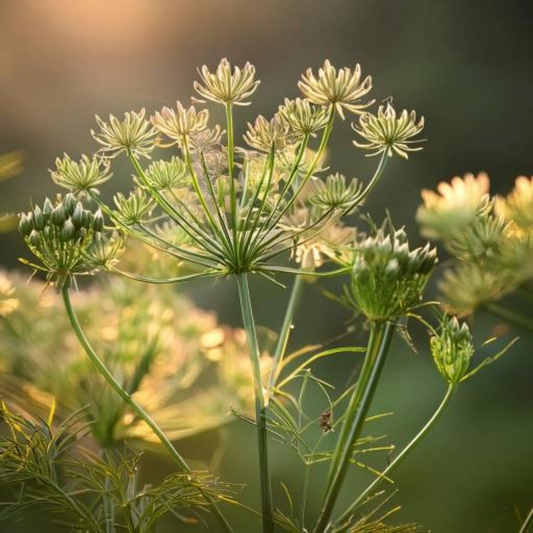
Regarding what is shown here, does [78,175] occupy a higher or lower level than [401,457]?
higher

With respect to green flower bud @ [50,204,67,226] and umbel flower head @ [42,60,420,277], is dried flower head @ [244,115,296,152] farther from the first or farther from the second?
green flower bud @ [50,204,67,226]

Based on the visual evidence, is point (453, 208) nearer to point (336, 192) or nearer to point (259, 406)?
point (336, 192)

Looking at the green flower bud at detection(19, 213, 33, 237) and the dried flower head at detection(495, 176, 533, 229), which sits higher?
the green flower bud at detection(19, 213, 33, 237)

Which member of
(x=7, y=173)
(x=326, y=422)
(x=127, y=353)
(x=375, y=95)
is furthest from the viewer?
(x=375, y=95)

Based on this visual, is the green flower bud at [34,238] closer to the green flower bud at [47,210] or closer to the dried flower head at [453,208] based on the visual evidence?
the green flower bud at [47,210]

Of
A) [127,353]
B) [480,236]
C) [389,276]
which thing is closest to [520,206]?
[480,236]

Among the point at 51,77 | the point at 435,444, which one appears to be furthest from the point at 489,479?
the point at 51,77

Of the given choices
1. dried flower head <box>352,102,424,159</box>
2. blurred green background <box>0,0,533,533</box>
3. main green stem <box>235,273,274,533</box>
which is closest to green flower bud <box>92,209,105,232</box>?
main green stem <box>235,273,274,533</box>
